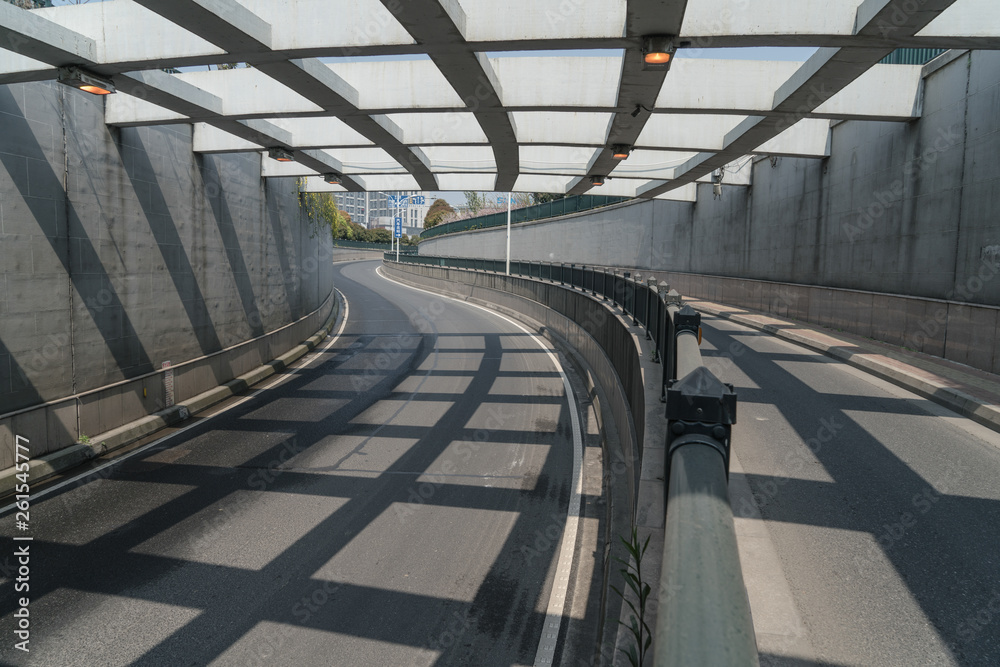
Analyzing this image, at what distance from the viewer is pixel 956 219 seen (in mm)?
12242

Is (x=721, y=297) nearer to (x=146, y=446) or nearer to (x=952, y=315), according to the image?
(x=952, y=315)

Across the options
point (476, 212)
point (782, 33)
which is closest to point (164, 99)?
point (782, 33)

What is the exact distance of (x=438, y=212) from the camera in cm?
11938

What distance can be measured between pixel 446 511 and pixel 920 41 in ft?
28.7

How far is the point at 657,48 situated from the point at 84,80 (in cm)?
816

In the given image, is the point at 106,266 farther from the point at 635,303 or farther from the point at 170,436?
the point at 635,303

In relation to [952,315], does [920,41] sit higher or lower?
higher

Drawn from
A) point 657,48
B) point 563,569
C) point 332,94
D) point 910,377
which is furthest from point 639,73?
point 910,377

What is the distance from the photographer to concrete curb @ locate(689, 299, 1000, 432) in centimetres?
873

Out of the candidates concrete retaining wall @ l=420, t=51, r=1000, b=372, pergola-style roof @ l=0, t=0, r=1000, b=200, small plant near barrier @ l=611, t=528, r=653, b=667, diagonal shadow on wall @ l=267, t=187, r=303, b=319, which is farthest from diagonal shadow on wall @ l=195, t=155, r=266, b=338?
concrete retaining wall @ l=420, t=51, r=1000, b=372

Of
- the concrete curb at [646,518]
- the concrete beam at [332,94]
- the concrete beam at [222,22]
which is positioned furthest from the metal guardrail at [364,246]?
the concrete curb at [646,518]

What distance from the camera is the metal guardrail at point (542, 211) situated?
43.5 metres

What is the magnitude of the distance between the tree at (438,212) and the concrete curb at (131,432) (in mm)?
101573

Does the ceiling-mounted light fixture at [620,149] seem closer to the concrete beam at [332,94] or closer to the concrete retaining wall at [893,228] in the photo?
the concrete beam at [332,94]
